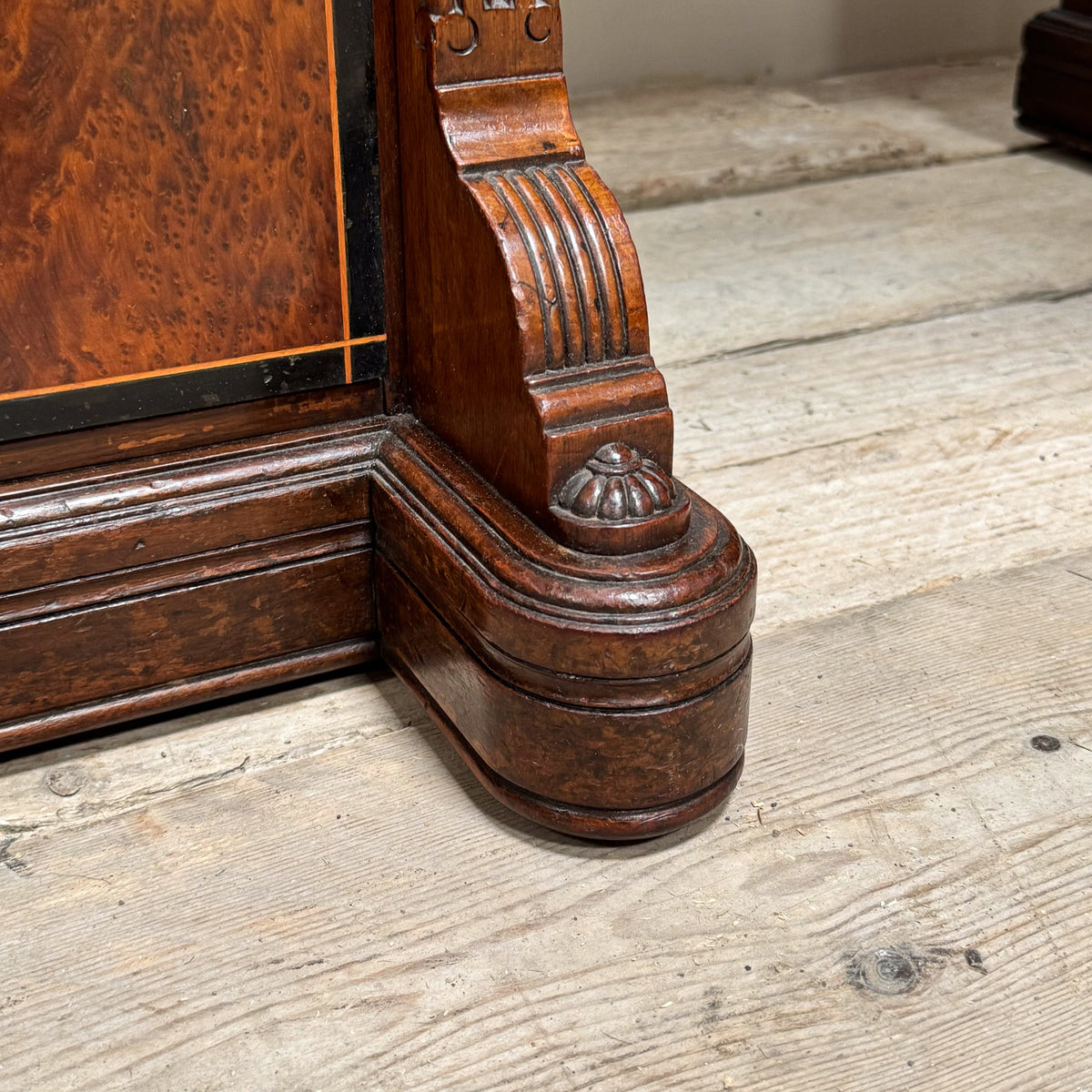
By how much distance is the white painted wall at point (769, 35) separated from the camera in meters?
3.05

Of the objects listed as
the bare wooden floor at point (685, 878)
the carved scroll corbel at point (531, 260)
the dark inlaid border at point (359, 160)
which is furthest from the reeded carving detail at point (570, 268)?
the bare wooden floor at point (685, 878)

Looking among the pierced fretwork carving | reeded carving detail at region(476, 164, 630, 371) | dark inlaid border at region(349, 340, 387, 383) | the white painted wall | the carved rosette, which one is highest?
the pierced fretwork carving

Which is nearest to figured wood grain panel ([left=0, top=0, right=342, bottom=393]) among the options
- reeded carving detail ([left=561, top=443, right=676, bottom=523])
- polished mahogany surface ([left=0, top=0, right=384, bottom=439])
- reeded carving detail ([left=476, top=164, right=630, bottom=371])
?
polished mahogany surface ([left=0, top=0, right=384, bottom=439])

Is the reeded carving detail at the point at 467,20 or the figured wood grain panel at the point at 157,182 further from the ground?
the reeded carving detail at the point at 467,20

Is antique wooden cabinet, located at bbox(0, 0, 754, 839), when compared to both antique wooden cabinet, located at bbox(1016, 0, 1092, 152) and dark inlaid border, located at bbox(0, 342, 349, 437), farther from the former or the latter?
antique wooden cabinet, located at bbox(1016, 0, 1092, 152)

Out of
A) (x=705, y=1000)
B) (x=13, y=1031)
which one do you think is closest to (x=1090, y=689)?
(x=705, y=1000)

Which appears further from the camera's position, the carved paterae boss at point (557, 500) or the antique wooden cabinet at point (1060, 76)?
the antique wooden cabinet at point (1060, 76)

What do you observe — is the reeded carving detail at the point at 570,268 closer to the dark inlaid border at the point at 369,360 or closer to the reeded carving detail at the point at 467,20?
the reeded carving detail at the point at 467,20

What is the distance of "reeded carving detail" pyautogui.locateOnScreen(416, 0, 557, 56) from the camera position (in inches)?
40.7

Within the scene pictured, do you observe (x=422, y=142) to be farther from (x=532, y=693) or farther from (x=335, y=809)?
(x=335, y=809)

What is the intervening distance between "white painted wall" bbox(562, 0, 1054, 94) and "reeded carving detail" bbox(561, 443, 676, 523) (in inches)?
85.8

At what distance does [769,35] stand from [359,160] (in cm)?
240

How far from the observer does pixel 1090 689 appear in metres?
1.29

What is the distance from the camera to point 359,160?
1127 mm
